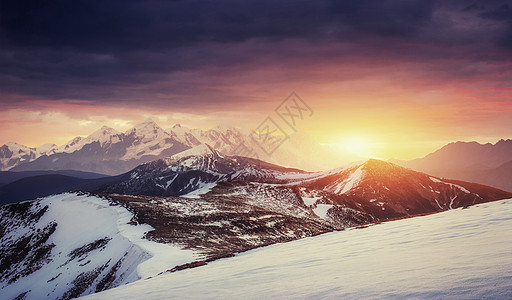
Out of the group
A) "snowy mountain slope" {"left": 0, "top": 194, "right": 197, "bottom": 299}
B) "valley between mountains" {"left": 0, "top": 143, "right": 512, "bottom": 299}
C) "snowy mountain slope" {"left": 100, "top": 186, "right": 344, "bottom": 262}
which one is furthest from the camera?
"snowy mountain slope" {"left": 100, "top": 186, "right": 344, "bottom": 262}

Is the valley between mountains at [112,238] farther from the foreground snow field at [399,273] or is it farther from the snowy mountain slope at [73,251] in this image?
the foreground snow field at [399,273]

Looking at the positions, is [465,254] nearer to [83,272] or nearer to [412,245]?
[412,245]

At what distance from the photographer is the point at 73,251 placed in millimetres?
51906

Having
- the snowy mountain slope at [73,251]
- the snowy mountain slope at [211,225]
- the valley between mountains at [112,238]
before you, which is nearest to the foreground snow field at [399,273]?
the valley between mountains at [112,238]

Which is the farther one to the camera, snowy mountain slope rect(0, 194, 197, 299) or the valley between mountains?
the valley between mountains

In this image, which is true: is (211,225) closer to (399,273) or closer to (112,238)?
(112,238)

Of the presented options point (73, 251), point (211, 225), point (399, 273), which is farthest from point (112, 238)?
point (399, 273)

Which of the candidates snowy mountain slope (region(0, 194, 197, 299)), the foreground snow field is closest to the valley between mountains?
snowy mountain slope (region(0, 194, 197, 299))

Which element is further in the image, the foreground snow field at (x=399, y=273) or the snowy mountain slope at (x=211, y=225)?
the snowy mountain slope at (x=211, y=225)

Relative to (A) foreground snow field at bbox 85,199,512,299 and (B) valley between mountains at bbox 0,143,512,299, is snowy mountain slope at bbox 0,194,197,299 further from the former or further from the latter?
(A) foreground snow field at bbox 85,199,512,299

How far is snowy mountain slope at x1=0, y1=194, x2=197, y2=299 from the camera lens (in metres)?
36.3

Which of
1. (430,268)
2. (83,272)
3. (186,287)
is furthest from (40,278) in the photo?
(430,268)

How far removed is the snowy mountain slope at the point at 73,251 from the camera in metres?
36.3

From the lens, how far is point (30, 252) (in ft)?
193
